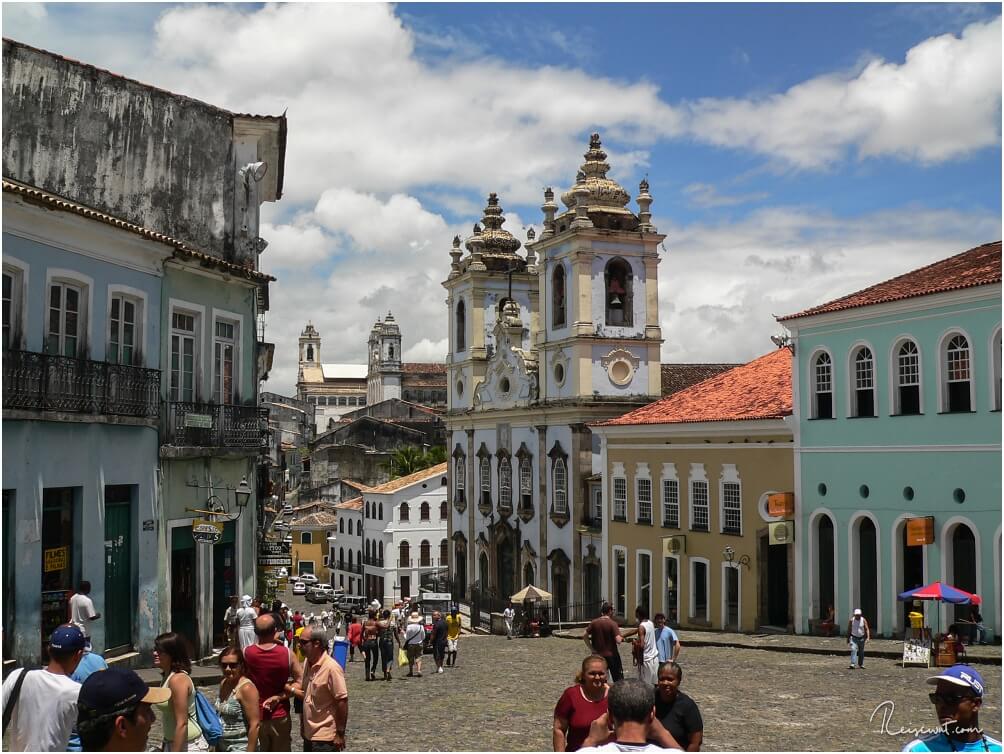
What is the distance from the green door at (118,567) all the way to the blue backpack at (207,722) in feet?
30.1

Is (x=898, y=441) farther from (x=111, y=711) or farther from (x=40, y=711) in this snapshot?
(x=111, y=711)

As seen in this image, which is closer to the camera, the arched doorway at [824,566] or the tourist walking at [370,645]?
the tourist walking at [370,645]

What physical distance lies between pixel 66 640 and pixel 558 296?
3752 centimetres

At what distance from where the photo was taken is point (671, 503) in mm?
33156

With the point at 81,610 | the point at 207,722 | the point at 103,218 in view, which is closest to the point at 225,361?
the point at 103,218

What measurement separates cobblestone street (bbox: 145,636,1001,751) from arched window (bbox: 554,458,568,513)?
59.3ft

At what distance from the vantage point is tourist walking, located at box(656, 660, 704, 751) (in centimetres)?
798

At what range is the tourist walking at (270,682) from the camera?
886cm

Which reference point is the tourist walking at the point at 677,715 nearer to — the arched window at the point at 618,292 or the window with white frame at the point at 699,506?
the window with white frame at the point at 699,506

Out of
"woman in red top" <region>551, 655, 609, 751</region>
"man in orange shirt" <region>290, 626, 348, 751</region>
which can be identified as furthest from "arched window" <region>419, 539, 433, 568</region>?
"woman in red top" <region>551, 655, 609, 751</region>

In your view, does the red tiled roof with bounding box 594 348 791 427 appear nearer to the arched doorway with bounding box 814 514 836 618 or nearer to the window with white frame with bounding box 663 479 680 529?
the window with white frame with bounding box 663 479 680 529

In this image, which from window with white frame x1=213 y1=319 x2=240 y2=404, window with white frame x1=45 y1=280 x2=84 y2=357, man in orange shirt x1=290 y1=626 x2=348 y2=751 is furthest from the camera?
window with white frame x1=213 y1=319 x2=240 y2=404

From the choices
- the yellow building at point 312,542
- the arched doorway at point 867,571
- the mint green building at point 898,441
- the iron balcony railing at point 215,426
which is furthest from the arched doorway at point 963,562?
the yellow building at point 312,542

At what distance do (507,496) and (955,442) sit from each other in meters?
26.0
